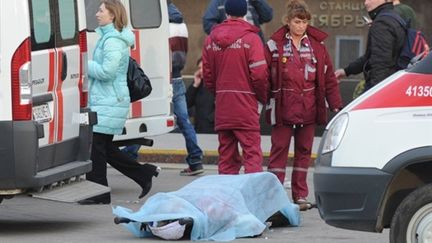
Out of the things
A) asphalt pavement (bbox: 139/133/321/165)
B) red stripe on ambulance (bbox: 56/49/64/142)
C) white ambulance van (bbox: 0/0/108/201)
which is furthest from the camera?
asphalt pavement (bbox: 139/133/321/165)

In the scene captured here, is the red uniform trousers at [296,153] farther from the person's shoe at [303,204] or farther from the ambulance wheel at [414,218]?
the ambulance wheel at [414,218]

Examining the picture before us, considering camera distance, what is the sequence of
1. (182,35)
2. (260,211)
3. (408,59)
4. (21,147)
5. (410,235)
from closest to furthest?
(410,235) < (21,147) < (260,211) < (408,59) < (182,35)

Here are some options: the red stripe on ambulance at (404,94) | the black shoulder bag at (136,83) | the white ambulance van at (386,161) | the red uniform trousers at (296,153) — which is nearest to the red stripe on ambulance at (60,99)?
the black shoulder bag at (136,83)

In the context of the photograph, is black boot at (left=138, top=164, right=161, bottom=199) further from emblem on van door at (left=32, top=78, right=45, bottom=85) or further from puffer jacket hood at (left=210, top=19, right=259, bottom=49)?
emblem on van door at (left=32, top=78, right=45, bottom=85)

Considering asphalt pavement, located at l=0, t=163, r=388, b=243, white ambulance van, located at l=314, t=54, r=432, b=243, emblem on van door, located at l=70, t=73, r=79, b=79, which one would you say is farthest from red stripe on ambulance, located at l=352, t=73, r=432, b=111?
emblem on van door, located at l=70, t=73, r=79, b=79

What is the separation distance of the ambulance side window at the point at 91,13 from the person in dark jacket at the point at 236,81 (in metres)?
1.33

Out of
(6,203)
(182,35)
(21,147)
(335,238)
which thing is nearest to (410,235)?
(335,238)

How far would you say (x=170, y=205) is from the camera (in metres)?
9.66

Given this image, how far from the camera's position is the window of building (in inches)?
811

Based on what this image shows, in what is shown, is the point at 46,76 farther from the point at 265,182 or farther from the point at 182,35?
the point at 182,35

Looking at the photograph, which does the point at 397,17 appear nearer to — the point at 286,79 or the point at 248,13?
the point at 286,79

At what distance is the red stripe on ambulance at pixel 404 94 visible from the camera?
7.89 m

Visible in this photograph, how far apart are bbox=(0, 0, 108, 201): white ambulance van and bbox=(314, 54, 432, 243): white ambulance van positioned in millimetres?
2375

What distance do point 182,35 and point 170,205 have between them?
15.5 ft
